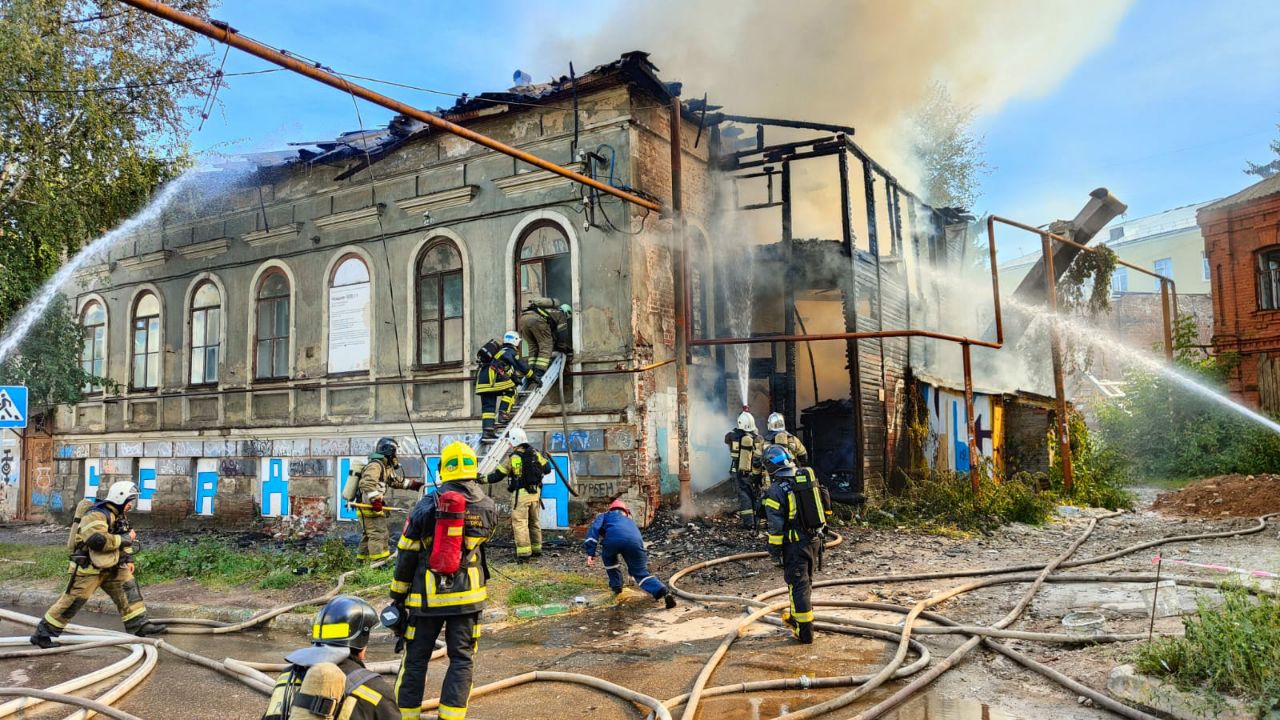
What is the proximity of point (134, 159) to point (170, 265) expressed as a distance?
4453mm

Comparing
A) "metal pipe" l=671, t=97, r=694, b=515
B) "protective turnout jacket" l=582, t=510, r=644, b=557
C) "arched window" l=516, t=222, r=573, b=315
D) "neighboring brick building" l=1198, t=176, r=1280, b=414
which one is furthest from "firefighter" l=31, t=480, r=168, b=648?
"neighboring brick building" l=1198, t=176, r=1280, b=414

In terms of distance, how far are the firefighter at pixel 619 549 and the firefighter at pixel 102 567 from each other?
4.09m

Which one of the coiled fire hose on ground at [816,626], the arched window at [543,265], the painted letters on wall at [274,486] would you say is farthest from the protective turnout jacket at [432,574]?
the painted letters on wall at [274,486]

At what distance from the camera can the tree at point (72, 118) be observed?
465 inches

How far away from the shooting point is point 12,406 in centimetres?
1061

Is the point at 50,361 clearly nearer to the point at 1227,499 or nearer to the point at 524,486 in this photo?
the point at 524,486

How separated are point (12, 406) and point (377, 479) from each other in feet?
16.5

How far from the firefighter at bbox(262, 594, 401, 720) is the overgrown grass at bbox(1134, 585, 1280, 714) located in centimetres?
408

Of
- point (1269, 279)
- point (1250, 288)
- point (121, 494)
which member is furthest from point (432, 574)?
point (1269, 279)

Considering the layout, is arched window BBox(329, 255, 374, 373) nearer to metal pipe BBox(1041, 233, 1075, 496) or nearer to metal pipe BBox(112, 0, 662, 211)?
metal pipe BBox(112, 0, 662, 211)

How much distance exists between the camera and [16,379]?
1520 centimetres

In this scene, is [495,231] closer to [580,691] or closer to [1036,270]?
[580,691]

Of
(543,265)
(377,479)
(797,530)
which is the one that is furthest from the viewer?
(543,265)

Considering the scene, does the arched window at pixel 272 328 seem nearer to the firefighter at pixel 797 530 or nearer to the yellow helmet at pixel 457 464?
the firefighter at pixel 797 530
